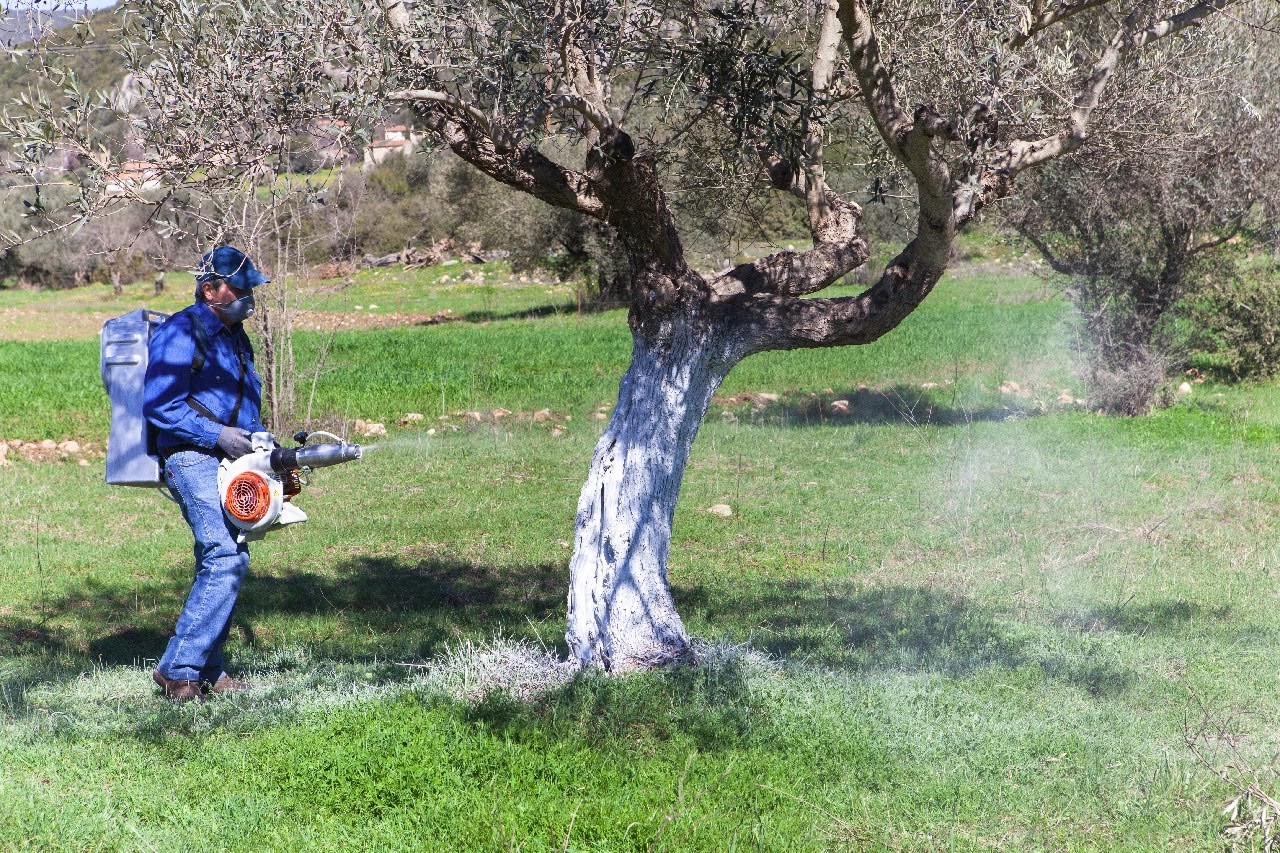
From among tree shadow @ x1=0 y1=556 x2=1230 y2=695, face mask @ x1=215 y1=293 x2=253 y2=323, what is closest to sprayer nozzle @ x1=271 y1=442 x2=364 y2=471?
face mask @ x1=215 y1=293 x2=253 y2=323

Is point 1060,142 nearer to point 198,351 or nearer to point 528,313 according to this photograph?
point 198,351

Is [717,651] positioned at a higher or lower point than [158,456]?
lower

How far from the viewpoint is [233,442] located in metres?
5.63

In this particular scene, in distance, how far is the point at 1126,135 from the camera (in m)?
7.33

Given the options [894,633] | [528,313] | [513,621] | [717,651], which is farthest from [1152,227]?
[528,313]

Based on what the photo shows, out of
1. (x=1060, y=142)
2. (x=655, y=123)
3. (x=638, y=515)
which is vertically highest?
(x=655, y=123)

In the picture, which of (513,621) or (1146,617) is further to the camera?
(513,621)

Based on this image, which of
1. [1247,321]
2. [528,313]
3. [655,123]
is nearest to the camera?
[655,123]

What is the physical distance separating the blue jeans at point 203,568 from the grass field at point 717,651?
314mm

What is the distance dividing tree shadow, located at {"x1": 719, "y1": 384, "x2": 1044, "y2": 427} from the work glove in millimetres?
11034

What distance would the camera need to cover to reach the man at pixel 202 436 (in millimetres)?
5598

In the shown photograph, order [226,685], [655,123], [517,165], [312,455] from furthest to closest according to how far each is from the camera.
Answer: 1. [655,123]
2. [226,685]
3. [312,455]
4. [517,165]

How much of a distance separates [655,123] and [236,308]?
241cm

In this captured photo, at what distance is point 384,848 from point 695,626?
3.49m
